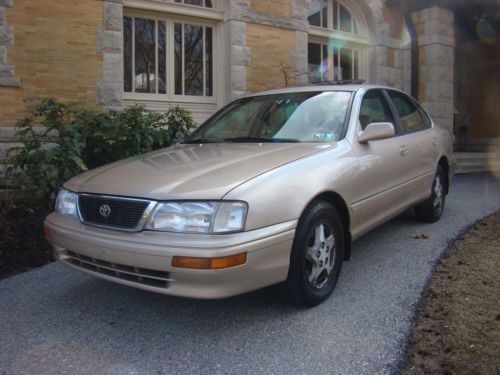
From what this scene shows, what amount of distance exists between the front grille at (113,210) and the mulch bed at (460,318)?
67.5 inches

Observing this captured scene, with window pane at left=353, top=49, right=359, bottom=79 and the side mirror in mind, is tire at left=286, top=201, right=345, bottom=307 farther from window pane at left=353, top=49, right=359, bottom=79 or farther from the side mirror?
window pane at left=353, top=49, right=359, bottom=79

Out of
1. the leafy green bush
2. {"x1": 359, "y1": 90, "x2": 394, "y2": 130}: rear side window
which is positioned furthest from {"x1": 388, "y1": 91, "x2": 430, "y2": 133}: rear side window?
the leafy green bush

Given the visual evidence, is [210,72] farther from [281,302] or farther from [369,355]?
[369,355]

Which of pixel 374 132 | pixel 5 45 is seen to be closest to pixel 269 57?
pixel 5 45

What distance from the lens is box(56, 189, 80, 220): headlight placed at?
10.5 feet

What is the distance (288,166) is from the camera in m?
3.08

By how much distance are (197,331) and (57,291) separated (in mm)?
1415

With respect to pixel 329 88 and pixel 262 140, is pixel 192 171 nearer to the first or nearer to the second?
pixel 262 140

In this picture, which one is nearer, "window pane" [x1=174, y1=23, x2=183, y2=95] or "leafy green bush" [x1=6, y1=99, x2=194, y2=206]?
"leafy green bush" [x1=6, y1=99, x2=194, y2=206]

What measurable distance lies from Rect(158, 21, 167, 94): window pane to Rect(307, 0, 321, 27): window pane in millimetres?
3452

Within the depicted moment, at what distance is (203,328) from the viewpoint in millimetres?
2990

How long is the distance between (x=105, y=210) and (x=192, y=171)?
0.59m

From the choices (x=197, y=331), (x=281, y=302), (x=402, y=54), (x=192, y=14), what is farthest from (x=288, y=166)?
(x=402, y=54)

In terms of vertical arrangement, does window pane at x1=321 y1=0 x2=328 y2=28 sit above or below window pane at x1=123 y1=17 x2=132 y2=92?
above
